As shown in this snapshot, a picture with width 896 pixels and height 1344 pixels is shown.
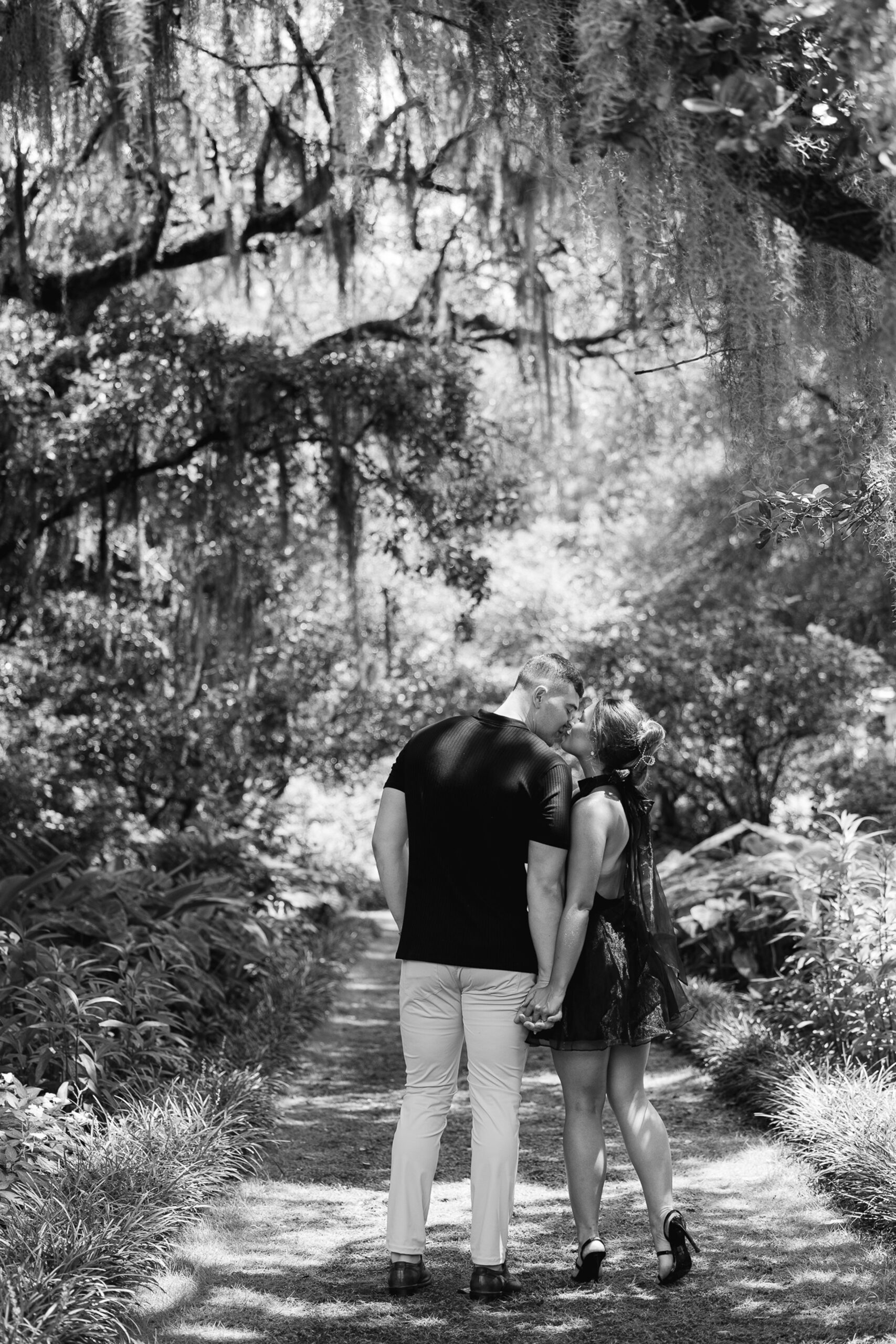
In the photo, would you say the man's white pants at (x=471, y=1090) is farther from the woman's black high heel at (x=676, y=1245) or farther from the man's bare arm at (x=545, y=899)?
the woman's black high heel at (x=676, y=1245)

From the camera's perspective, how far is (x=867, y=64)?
247cm

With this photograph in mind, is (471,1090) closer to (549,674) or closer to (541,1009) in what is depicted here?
(541,1009)

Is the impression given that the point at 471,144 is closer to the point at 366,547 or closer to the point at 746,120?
the point at 366,547

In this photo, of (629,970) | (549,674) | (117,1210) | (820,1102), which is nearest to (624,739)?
(549,674)

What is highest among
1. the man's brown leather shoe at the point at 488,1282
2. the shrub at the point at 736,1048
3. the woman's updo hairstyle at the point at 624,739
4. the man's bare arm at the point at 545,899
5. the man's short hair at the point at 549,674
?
the man's short hair at the point at 549,674

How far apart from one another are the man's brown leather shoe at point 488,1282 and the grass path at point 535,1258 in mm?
36

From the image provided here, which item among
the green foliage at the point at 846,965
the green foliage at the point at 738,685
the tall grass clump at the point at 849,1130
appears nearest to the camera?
the tall grass clump at the point at 849,1130

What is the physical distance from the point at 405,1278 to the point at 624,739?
163cm

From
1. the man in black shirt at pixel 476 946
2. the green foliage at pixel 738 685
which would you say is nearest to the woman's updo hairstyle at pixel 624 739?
the man in black shirt at pixel 476 946

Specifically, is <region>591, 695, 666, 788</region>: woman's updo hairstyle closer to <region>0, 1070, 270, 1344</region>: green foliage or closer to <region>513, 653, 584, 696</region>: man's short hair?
<region>513, 653, 584, 696</region>: man's short hair

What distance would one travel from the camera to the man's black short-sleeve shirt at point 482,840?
3514mm

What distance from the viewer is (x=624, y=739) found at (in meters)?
3.73

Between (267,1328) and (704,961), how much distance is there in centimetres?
512

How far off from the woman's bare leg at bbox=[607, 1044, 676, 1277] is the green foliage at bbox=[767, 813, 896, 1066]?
1584mm
